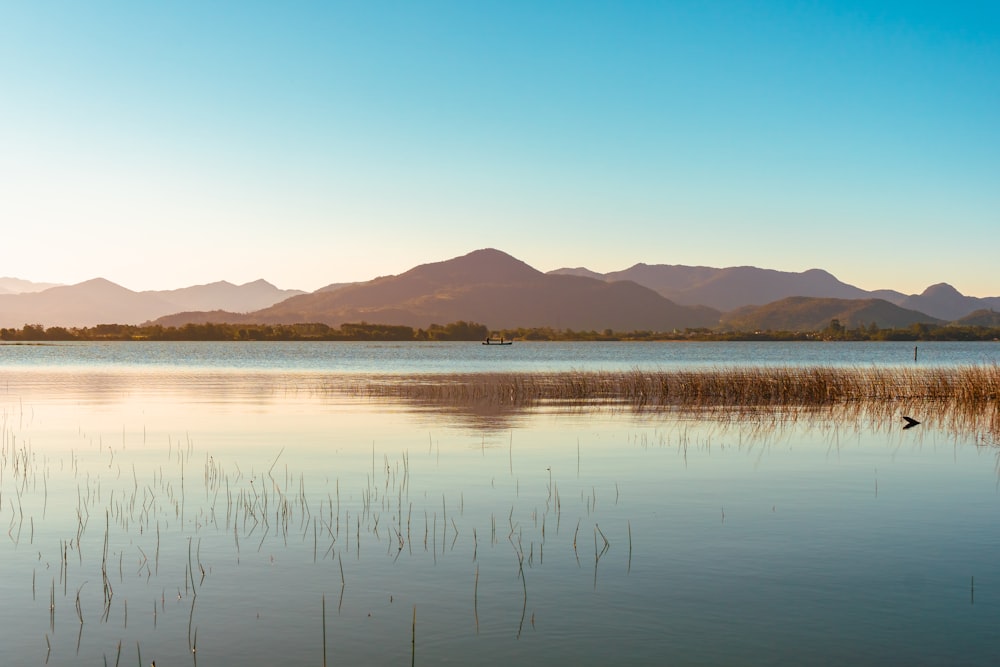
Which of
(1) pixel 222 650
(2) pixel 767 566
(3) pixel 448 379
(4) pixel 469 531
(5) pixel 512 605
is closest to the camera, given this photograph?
(1) pixel 222 650

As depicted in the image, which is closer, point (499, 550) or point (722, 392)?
point (499, 550)

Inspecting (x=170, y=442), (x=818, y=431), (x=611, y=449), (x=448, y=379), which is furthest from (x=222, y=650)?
(x=448, y=379)

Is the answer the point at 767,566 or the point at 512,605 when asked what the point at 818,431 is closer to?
the point at 767,566

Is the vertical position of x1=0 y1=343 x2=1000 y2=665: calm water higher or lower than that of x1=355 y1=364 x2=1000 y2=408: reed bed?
lower

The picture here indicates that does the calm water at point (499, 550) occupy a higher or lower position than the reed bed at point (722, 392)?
lower

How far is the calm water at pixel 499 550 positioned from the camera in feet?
38.3

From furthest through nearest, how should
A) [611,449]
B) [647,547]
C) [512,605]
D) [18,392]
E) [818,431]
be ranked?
[18,392] → [818,431] → [611,449] → [647,547] → [512,605]

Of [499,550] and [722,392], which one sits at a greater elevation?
[722,392]

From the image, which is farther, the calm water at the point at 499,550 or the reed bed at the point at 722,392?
the reed bed at the point at 722,392

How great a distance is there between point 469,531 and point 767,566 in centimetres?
559

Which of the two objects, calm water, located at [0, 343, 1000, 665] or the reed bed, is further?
the reed bed

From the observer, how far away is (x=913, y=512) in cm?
2020

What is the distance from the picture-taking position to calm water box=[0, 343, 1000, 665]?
38.3 feet

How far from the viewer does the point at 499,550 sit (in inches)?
643
